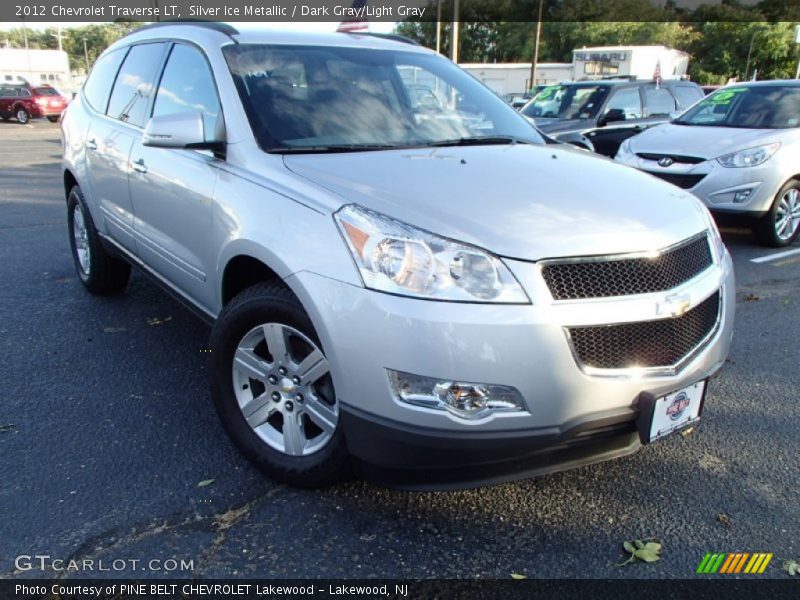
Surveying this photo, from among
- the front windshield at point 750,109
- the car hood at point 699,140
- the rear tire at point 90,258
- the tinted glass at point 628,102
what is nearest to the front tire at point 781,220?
the car hood at point 699,140

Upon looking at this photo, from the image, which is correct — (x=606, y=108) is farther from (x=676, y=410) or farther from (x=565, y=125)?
(x=676, y=410)

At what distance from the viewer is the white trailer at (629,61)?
125 feet

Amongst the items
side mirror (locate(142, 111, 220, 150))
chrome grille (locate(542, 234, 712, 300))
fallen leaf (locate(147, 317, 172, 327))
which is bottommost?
fallen leaf (locate(147, 317, 172, 327))

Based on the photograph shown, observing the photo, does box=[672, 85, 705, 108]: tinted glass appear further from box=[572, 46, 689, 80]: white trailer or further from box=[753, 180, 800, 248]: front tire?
box=[572, 46, 689, 80]: white trailer

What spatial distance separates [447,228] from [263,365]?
0.97m

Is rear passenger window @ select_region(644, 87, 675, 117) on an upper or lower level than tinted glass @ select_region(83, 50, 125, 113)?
lower

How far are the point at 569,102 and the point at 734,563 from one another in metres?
8.96

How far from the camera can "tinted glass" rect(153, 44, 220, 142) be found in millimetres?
3044

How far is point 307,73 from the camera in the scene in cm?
317

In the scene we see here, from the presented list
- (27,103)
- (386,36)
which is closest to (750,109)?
(386,36)

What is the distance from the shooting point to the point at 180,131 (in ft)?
9.03

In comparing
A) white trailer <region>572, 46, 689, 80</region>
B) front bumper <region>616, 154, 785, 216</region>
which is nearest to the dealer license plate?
front bumper <region>616, 154, 785, 216</region>

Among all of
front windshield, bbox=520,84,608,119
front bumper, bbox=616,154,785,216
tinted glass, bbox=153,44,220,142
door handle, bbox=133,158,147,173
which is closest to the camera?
tinted glass, bbox=153,44,220,142

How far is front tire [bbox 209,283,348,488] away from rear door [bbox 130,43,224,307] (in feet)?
1.54
